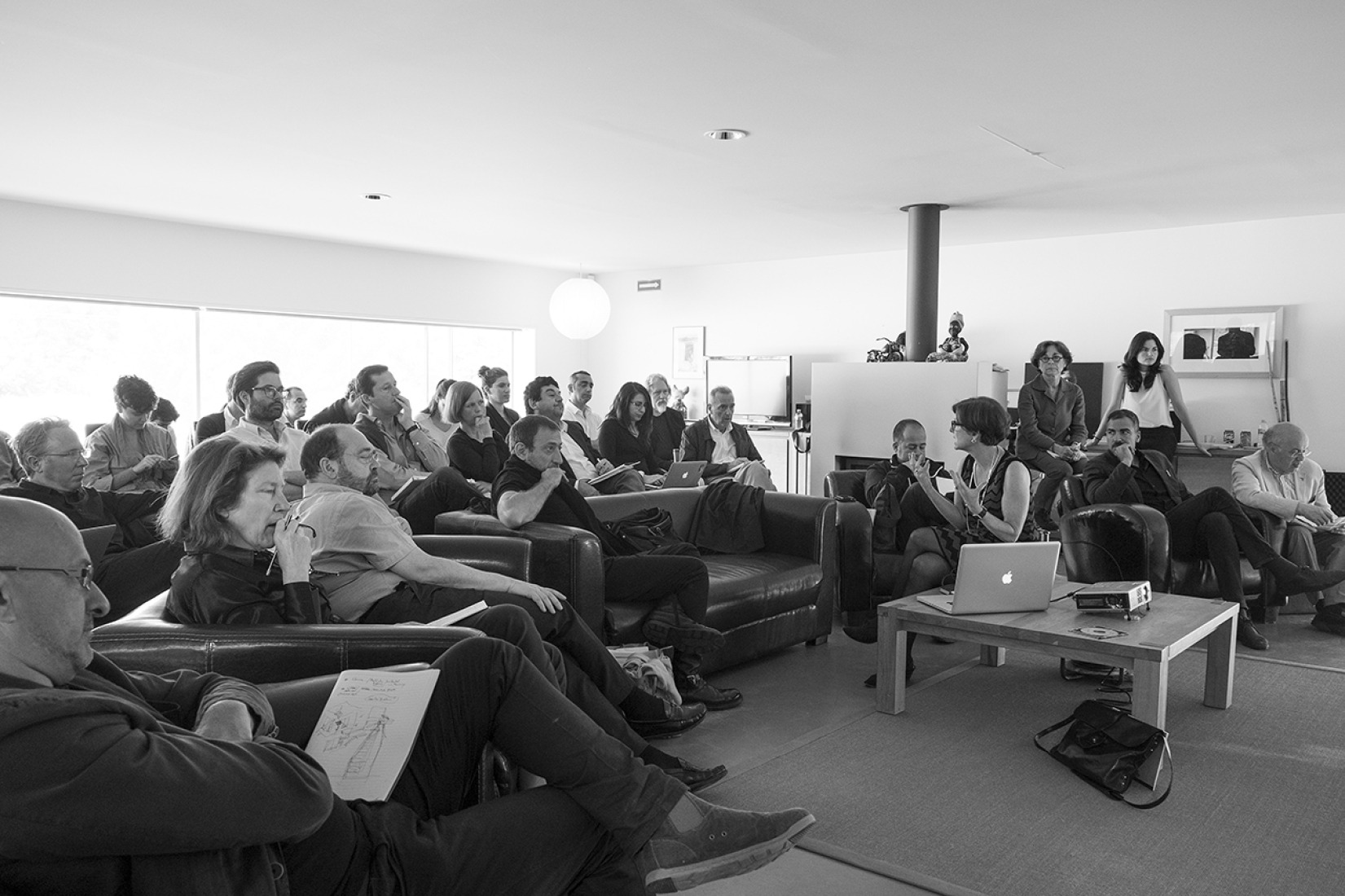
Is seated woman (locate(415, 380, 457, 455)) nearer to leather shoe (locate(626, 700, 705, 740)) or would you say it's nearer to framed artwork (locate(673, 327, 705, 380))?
leather shoe (locate(626, 700, 705, 740))

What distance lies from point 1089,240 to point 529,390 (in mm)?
5376

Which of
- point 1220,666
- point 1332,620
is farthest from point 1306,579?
point 1220,666

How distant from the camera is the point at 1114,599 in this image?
3727 millimetres

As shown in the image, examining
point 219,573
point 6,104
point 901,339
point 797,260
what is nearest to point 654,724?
point 219,573

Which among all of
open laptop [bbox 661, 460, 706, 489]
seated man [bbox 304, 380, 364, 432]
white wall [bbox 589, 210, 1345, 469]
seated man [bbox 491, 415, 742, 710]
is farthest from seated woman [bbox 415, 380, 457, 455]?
white wall [bbox 589, 210, 1345, 469]

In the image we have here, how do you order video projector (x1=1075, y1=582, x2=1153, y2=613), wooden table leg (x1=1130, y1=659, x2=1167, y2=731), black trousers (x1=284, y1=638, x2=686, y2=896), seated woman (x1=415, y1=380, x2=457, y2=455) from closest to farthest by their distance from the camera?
1. black trousers (x1=284, y1=638, x2=686, y2=896)
2. wooden table leg (x1=1130, y1=659, x2=1167, y2=731)
3. video projector (x1=1075, y1=582, x2=1153, y2=613)
4. seated woman (x1=415, y1=380, x2=457, y2=455)

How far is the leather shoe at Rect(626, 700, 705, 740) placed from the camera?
3561 mm

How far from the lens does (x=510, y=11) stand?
3.67m

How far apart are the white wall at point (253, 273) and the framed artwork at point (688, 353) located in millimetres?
1491

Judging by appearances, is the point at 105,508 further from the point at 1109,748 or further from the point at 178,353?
the point at 178,353

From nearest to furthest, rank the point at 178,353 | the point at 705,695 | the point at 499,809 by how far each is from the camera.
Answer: the point at 499,809 < the point at 705,695 < the point at 178,353

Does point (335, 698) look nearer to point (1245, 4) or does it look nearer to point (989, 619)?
point (989, 619)

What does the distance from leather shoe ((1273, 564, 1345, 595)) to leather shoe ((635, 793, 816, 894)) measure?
4017 mm

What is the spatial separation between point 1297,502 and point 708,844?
15.1 feet
